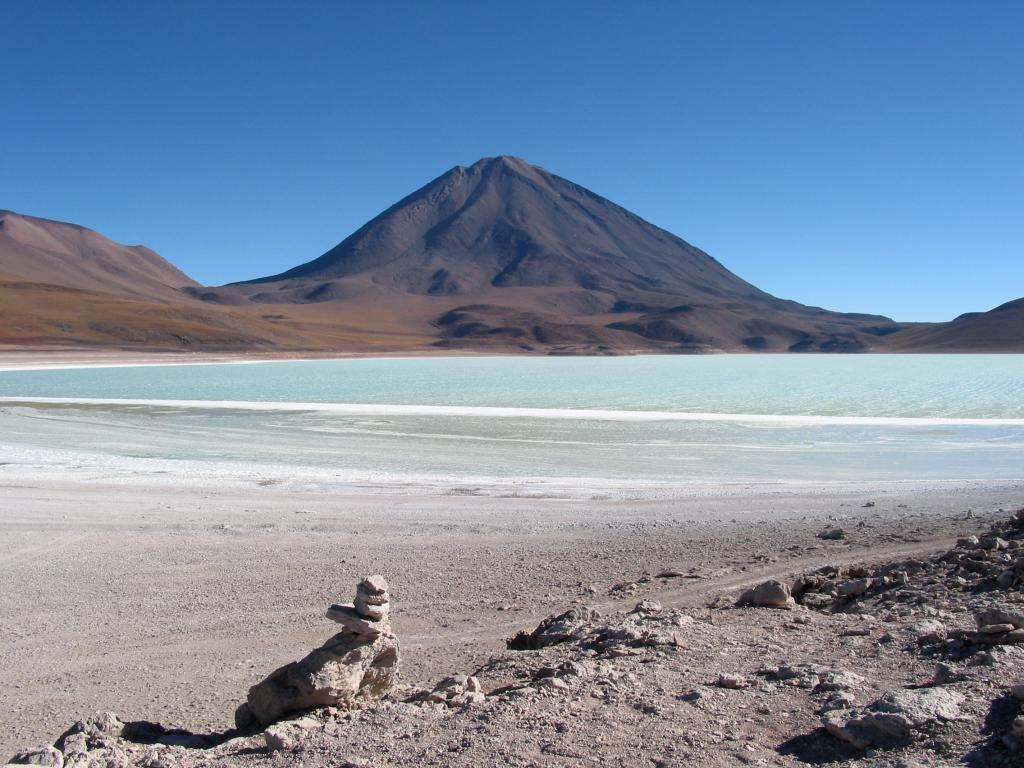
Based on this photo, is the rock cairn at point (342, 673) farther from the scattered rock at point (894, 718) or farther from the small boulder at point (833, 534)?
the small boulder at point (833, 534)

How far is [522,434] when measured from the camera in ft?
69.3

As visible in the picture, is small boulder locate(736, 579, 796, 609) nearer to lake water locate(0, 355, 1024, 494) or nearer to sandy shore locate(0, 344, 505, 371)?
lake water locate(0, 355, 1024, 494)

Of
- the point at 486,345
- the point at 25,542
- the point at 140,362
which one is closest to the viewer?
the point at 25,542

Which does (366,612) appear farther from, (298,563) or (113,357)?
(113,357)

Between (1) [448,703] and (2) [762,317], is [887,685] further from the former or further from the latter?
(2) [762,317]

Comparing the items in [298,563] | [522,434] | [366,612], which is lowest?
[298,563]

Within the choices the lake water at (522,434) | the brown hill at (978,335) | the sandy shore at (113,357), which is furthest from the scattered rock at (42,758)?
the brown hill at (978,335)

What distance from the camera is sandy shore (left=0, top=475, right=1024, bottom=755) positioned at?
5.79m

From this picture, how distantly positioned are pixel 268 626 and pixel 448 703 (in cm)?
264

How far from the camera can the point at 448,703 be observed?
4512 mm

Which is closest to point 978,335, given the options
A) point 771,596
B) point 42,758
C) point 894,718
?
point 771,596

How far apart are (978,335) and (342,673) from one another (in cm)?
15743

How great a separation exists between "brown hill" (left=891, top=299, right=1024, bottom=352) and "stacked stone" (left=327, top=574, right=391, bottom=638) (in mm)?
146013

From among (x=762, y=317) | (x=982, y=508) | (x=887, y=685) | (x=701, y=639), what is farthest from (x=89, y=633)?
(x=762, y=317)
